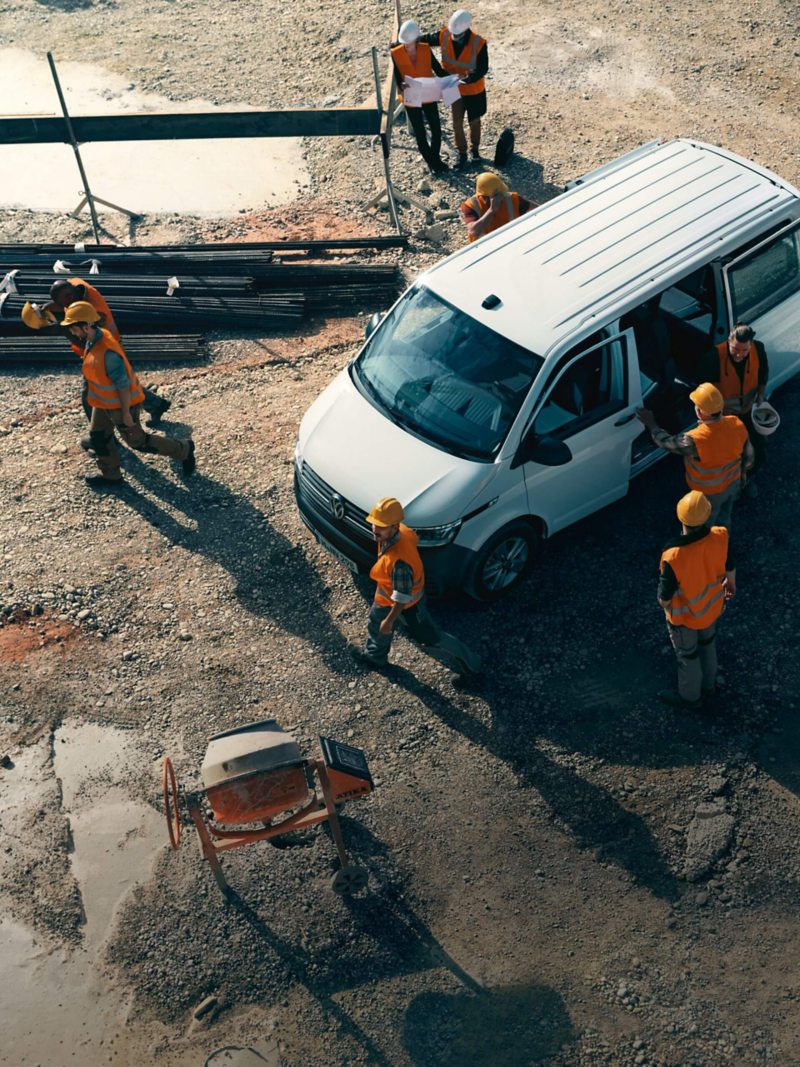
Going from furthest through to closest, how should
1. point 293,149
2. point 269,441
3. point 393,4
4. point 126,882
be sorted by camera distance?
point 393,4 < point 293,149 < point 269,441 < point 126,882

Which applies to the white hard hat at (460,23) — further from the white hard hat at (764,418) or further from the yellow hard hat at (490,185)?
the white hard hat at (764,418)

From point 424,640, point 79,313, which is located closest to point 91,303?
point 79,313

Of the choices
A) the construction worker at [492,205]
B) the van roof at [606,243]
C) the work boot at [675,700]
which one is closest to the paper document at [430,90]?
the construction worker at [492,205]

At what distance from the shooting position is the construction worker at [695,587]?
5.81 m

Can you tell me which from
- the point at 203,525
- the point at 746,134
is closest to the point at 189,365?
the point at 203,525

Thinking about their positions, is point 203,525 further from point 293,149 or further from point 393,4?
point 393,4

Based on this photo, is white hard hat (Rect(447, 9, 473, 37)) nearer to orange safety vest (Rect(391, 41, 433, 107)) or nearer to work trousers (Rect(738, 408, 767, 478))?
orange safety vest (Rect(391, 41, 433, 107))

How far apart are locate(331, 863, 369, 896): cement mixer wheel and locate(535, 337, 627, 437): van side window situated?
3.41 meters

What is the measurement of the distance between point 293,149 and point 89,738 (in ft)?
34.2

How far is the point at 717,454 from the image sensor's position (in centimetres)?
675

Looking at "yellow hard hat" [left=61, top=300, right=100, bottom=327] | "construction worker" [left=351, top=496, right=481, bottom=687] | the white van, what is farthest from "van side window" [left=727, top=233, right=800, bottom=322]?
"yellow hard hat" [left=61, top=300, right=100, bottom=327]

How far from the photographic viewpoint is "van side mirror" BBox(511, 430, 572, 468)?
6.74 m

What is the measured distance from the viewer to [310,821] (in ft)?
17.7

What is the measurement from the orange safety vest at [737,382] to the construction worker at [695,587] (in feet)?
6.10
